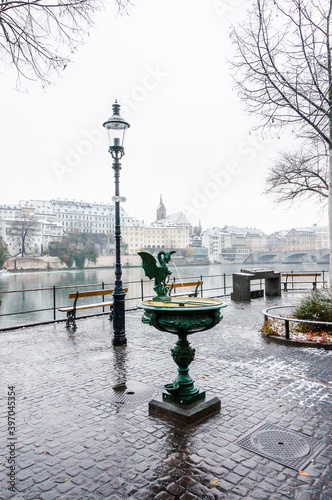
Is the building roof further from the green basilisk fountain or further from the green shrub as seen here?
the green basilisk fountain

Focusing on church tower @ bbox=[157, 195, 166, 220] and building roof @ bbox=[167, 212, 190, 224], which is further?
church tower @ bbox=[157, 195, 166, 220]

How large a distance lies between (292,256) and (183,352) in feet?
306

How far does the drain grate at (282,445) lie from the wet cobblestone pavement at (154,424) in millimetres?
75

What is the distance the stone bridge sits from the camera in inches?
3117

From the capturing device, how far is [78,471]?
121 inches

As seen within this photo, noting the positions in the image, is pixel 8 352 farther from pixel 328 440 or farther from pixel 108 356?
pixel 328 440

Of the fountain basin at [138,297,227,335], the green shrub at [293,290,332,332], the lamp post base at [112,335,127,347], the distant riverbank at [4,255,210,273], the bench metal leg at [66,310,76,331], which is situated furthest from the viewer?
the distant riverbank at [4,255,210,273]

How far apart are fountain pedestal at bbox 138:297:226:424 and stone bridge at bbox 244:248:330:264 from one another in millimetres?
78335

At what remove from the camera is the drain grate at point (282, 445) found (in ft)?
10.6

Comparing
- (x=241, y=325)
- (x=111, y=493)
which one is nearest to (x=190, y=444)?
(x=111, y=493)

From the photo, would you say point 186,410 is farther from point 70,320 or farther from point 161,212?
point 161,212

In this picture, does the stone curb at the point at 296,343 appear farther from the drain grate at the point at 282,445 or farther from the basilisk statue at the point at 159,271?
the basilisk statue at the point at 159,271

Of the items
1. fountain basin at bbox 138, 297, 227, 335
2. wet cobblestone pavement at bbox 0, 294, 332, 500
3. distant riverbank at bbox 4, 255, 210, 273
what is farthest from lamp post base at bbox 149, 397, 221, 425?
distant riverbank at bbox 4, 255, 210, 273

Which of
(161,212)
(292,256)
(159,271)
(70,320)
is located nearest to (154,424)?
(159,271)
